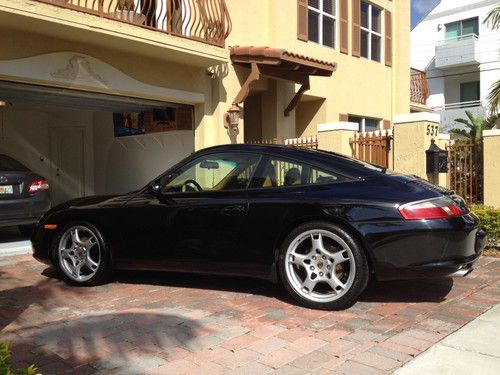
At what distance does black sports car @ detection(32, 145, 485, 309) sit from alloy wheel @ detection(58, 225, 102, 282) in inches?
0.4

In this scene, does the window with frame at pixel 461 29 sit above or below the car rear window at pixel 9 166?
above

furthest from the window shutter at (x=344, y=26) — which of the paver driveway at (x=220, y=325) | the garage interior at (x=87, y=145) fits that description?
the paver driveway at (x=220, y=325)

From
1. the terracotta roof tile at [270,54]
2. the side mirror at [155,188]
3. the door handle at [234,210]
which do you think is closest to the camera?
the door handle at [234,210]

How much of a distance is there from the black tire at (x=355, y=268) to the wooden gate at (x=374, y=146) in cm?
514

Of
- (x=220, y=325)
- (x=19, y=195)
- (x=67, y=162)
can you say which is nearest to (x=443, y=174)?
(x=220, y=325)

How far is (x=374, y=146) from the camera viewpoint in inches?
365

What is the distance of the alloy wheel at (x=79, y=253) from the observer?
5062 mm

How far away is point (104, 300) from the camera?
180 inches

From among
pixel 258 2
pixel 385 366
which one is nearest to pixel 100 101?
pixel 258 2

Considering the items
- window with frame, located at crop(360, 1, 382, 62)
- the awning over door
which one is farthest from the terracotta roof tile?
window with frame, located at crop(360, 1, 382, 62)

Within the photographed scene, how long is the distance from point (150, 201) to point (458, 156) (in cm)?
595

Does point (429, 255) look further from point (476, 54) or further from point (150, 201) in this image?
point (476, 54)

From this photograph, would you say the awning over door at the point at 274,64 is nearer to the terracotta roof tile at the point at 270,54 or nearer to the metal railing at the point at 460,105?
the terracotta roof tile at the point at 270,54

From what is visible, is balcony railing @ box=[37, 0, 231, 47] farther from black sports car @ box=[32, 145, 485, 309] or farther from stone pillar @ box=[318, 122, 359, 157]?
black sports car @ box=[32, 145, 485, 309]
